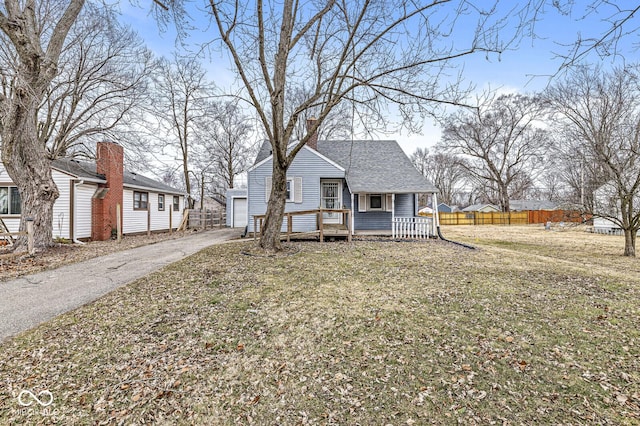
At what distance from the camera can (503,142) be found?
1339 inches

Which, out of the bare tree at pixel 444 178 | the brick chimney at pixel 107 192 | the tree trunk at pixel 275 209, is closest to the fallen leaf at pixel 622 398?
the tree trunk at pixel 275 209

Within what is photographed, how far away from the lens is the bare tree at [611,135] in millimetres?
10258

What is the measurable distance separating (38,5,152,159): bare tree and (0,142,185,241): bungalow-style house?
3.29 ft

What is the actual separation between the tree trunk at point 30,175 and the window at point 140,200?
6.37 metres

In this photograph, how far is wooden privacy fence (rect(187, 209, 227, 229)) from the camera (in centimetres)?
2180

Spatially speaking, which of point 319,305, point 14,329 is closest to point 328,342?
point 319,305

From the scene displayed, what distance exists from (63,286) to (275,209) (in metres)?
4.96

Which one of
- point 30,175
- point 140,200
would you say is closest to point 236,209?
point 140,200

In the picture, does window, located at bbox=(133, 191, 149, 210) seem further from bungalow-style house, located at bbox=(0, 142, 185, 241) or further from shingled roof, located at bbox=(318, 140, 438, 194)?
shingled roof, located at bbox=(318, 140, 438, 194)

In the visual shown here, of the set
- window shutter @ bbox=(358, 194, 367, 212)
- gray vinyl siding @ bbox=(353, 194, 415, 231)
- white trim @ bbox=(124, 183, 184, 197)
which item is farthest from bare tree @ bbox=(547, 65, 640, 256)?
white trim @ bbox=(124, 183, 184, 197)

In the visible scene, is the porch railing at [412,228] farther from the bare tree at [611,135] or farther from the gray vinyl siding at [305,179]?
the bare tree at [611,135]

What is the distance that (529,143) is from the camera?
108 ft

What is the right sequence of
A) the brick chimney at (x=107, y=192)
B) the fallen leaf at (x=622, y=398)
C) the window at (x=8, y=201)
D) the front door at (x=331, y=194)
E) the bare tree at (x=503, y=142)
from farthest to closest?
the bare tree at (x=503, y=142) → the front door at (x=331, y=194) → the brick chimney at (x=107, y=192) → the window at (x=8, y=201) → the fallen leaf at (x=622, y=398)

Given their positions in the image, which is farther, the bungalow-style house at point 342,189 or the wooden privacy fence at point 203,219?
the wooden privacy fence at point 203,219
